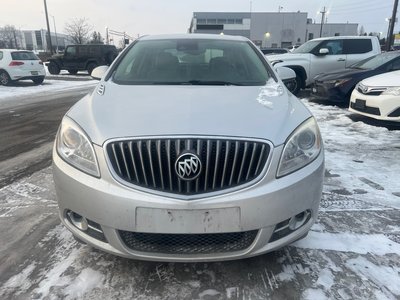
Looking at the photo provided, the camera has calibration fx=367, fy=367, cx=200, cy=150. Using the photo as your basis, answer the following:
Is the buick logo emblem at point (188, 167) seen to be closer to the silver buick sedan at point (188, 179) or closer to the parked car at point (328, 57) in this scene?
Answer: the silver buick sedan at point (188, 179)

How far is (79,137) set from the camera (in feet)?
7.59

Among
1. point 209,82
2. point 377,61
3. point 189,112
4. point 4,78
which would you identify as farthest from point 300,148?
point 4,78

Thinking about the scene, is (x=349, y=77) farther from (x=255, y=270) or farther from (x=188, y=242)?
(x=188, y=242)

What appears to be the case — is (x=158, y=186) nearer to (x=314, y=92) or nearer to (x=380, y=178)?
(x=380, y=178)

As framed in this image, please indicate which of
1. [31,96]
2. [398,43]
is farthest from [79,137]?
[398,43]

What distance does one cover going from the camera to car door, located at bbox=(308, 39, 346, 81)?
443 inches

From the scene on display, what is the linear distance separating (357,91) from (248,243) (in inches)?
242

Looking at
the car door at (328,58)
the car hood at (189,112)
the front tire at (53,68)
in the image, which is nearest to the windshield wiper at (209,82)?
the car hood at (189,112)

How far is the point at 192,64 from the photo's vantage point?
3520 mm

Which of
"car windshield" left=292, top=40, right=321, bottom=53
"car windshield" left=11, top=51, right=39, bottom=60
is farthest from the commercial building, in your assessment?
"car windshield" left=292, top=40, right=321, bottom=53

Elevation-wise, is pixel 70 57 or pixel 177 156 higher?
pixel 177 156

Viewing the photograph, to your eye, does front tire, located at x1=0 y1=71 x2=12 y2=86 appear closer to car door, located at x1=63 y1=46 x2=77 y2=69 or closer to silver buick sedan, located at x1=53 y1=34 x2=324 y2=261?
car door, located at x1=63 y1=46 x2=77 y2=69

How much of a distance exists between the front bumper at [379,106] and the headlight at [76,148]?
18.8 ft

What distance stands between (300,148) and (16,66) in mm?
15612
